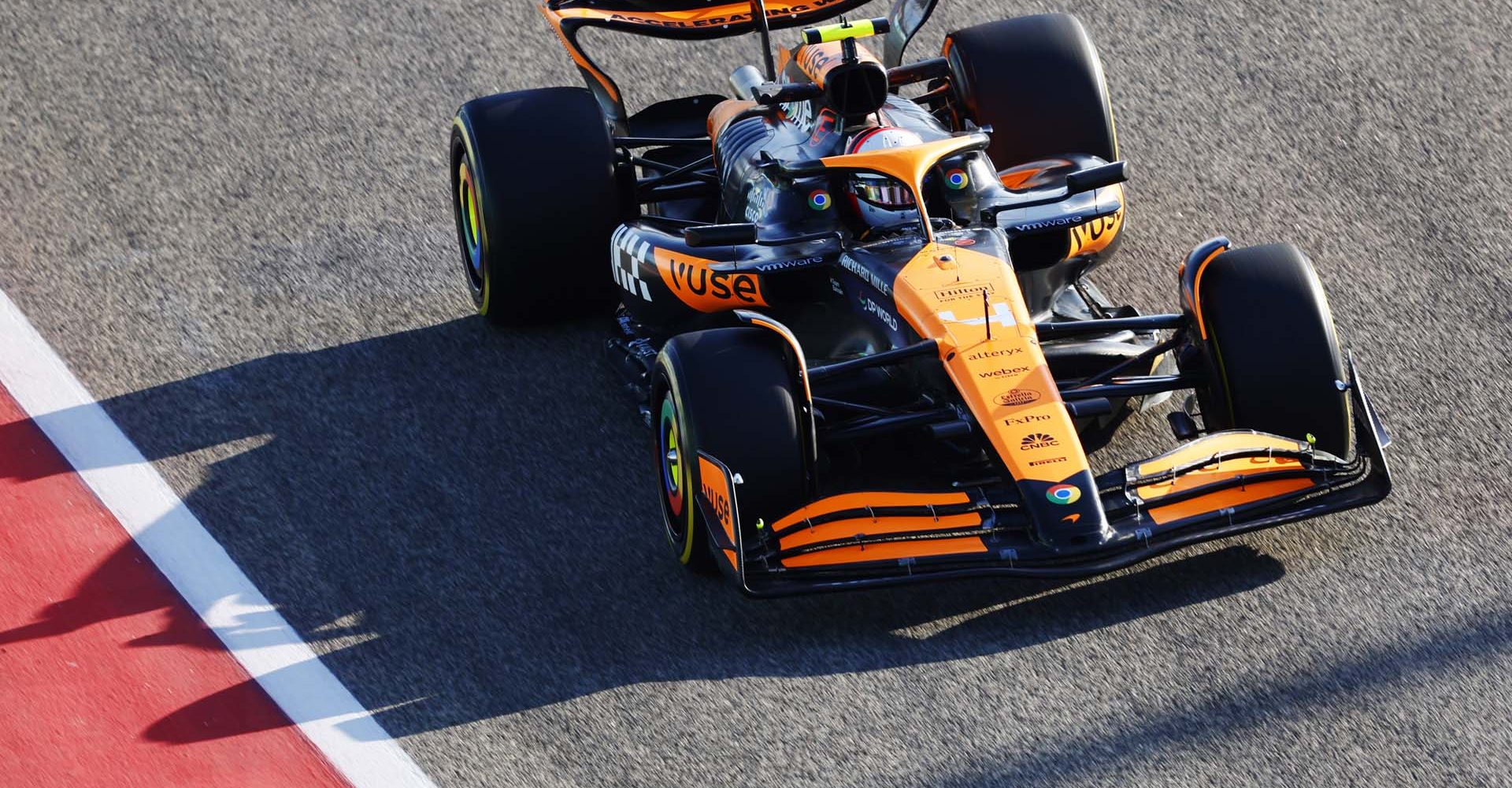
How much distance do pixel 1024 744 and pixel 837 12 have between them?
3974 mm

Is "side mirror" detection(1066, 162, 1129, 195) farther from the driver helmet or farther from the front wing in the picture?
the front wing

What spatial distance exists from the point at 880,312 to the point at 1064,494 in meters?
1.12

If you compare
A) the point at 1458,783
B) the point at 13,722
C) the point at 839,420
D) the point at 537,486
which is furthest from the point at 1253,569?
the point at 13,722

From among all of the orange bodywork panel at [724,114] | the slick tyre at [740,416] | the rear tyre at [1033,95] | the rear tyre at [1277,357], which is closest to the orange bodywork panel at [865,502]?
the slick tyre at [740,416]

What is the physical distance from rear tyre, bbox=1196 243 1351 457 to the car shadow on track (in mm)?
485

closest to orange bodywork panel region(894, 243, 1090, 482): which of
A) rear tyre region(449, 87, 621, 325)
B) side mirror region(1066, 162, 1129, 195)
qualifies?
side mirror region(1066, 162, 1129, 195)

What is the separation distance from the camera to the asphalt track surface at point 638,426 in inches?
241

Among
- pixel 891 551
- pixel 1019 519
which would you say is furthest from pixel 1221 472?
pixel 891 551

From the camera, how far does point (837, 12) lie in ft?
29.0

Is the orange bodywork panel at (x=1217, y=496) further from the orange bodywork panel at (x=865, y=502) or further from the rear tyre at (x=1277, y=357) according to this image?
the orange bodywork panel at (x=865, y=502)

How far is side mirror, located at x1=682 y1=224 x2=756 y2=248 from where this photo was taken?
7.06 m

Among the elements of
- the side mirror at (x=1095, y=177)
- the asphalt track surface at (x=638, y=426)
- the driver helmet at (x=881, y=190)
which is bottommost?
the asphalt track surface at (x=638, y=426)

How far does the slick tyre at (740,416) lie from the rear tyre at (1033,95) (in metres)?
2.24

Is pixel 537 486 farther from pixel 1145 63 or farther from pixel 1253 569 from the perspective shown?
pixel 1145 63
